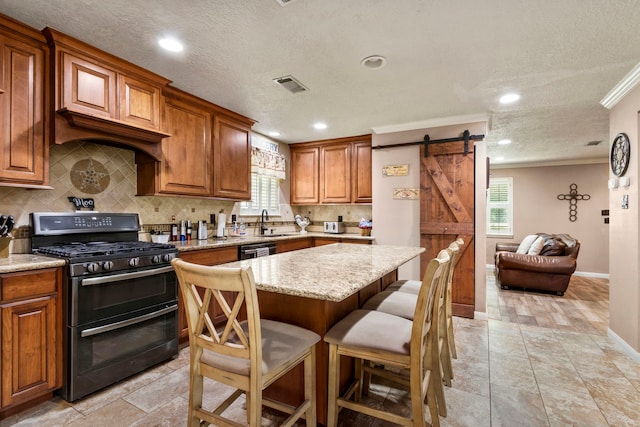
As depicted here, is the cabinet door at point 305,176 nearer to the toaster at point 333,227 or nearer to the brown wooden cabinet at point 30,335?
the toaster at point 333,227

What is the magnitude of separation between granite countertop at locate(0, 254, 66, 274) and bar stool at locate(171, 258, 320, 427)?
4.16 ft

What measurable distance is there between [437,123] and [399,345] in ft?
10.5

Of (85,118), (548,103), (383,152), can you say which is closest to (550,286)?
(548,103)

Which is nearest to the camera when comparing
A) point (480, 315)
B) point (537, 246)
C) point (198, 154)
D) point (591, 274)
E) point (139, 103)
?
point (139, 103)

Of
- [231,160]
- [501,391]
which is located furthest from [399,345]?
[231,160]

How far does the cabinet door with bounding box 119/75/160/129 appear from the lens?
2.46 metres

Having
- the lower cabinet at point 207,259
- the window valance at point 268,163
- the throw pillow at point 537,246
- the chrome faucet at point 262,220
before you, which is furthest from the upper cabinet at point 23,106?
the throw pillow at point 537,246

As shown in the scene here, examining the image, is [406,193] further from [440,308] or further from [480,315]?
[440,308]

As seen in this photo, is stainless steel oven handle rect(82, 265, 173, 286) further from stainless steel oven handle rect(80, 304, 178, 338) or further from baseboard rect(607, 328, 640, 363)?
baseboard rect(607, 328, 640, 363)

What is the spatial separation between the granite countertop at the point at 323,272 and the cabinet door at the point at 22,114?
1615 mm

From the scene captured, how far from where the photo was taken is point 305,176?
5.07 metres

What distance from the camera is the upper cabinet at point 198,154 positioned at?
2.92 m

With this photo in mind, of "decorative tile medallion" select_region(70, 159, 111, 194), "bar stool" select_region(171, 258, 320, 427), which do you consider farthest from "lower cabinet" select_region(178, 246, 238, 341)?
"bar stool" select_region(171, 258, 320, 427)

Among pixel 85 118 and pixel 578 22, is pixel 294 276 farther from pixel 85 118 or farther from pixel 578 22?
pixel 578 22
